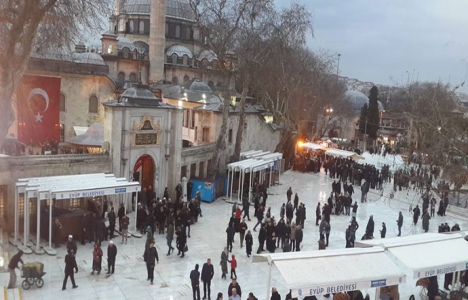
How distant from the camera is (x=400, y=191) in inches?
1146

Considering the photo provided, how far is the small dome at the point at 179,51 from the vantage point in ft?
166

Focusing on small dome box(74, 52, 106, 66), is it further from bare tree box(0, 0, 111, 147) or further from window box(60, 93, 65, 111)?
bare tree box(0, 0, 111, 147)

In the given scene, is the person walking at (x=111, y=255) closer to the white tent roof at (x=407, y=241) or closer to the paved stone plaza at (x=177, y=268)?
the paved stone plaza at (x=177, y=268)

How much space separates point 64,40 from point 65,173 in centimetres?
542

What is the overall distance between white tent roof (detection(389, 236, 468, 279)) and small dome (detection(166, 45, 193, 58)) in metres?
42.1

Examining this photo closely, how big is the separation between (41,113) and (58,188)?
1156 centimetres

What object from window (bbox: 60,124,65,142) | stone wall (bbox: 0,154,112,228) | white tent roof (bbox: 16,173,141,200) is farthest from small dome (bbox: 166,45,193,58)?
white tent roof (bbox: 16,173,141,200)

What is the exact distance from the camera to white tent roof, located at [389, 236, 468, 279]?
431 inches

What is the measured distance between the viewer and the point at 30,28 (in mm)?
15500

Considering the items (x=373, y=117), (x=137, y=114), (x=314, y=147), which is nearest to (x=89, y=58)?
(x=314, y=147)

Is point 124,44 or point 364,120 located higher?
point 124,44

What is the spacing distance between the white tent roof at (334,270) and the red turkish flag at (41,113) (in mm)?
18907

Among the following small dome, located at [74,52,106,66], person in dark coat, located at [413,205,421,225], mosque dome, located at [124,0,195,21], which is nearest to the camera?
person in dark coat, located at [413,205,421,225]

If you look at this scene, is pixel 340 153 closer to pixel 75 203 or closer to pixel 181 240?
pixel 181 240
